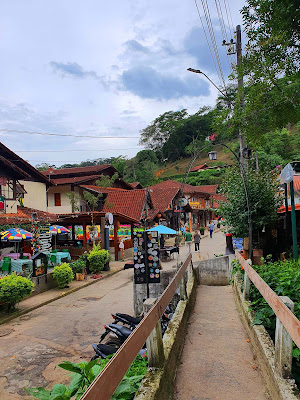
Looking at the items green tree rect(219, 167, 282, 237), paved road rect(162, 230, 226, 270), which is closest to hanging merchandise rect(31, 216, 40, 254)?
paved road rect(162, 230, 226, 270)

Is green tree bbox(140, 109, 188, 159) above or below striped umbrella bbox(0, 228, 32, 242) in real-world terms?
above

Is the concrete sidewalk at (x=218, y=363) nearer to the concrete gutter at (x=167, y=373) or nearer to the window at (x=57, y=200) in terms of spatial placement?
the concrete gutter at (x=167, y=373)

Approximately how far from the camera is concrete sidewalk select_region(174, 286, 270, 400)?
3.12 metres

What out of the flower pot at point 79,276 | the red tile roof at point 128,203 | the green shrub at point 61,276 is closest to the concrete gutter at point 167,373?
the green shrub at point 61,276

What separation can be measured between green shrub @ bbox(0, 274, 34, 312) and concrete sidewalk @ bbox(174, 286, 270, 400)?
244 inches

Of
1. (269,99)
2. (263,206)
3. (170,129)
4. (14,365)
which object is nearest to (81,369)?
(14,365)

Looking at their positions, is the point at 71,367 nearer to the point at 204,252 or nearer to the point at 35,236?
the point at 35,236

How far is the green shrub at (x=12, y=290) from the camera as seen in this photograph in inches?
374

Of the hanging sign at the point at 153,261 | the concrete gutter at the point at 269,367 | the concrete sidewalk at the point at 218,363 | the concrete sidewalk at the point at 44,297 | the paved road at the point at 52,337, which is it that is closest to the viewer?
the concrete gutter at the point at 269,367

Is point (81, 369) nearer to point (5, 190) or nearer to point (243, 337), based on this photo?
point (243, 337)

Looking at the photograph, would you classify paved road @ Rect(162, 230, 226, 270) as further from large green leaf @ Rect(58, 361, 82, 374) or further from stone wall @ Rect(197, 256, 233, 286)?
large green leaf @ Rect(58, 361, 82, 374)

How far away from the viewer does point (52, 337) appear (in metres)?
8.02

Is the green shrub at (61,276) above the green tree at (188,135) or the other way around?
the other way around

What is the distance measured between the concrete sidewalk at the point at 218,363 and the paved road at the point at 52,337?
2871 millimetres
